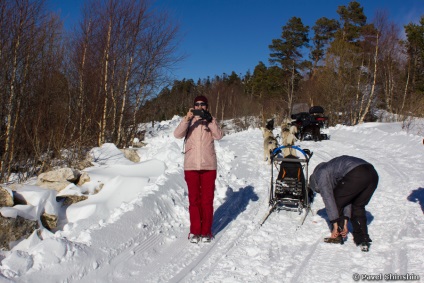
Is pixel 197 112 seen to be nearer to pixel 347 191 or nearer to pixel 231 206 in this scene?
pixel 347 191

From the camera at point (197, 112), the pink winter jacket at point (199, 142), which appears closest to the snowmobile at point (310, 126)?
the pink winter jacket at point (199, 142)

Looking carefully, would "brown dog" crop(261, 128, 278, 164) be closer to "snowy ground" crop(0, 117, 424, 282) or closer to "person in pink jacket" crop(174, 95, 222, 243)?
"snowy ground" crop(0, 117, 424, 282)

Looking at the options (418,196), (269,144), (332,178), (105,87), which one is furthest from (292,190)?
(105,87)

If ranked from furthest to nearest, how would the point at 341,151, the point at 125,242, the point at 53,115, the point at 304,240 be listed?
1. the point at 341,151
2. the point at 53,115
3. the point at 304,240
4. the point at 125,242

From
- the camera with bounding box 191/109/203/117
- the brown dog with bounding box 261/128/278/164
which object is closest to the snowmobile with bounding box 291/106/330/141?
the brown dog with bounding box 261/128/278/164

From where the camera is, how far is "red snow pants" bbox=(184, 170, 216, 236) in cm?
479

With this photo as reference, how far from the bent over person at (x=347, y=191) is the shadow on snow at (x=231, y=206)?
159cm

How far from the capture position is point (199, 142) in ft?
16.0

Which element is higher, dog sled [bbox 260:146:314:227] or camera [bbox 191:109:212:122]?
camera [bbox 191:109:212:122]

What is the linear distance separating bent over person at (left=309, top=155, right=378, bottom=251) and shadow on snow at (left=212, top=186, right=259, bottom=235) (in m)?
1.59

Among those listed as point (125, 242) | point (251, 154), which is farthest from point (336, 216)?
point (251, 154)

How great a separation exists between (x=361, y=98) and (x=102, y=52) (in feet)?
67.4

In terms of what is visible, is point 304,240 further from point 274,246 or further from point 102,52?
point 102,52

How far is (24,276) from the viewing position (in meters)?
3.37
